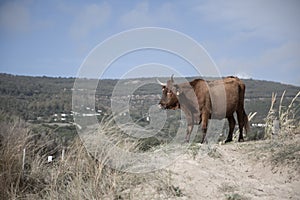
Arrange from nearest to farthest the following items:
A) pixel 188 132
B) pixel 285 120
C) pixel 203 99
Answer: pixel 188 132, pixel 203 99, pixel 285 120

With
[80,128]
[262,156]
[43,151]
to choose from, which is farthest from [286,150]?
[43,151]

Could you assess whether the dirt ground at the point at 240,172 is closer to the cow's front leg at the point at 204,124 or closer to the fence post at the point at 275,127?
the cow's front leg at the point at 204,124

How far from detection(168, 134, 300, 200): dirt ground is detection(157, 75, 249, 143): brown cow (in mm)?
1476

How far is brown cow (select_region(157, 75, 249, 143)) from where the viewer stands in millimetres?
8891

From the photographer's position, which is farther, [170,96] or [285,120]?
[285,120]

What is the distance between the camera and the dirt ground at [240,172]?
548cm

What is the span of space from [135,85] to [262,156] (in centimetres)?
300

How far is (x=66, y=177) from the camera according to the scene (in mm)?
5875

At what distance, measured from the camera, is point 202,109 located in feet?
29.1

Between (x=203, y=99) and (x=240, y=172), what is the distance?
2.77 m

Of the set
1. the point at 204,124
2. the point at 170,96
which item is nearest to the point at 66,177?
the point at 204,124

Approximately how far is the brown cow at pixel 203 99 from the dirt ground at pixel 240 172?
148cm

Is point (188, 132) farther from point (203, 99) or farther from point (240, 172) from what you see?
point (240, 172)

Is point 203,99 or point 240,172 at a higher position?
point 203,99
